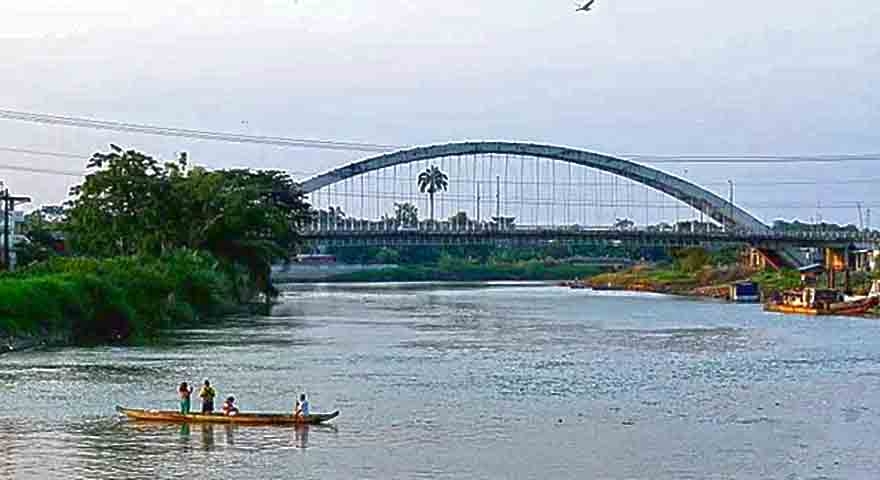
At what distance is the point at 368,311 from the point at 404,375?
129 feet

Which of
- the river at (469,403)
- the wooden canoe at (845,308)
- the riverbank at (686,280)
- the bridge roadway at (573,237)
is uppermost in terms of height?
the bridge roadway at (573,237)

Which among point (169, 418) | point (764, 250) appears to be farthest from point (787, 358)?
point (764, 250)

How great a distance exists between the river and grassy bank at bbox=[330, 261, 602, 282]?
99.1m

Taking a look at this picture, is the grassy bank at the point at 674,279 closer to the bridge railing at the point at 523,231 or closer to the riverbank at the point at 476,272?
the bridge railing at the point at 523,231

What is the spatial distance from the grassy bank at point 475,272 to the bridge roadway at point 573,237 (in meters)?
39.2

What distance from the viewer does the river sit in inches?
1032

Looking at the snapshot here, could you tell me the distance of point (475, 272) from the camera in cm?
16512

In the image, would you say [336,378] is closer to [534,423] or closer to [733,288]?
[534,423]

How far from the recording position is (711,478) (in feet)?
82.2

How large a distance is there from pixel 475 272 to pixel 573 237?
151 ft

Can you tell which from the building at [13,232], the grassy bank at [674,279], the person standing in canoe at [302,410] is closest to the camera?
the person standing in canoe at [302,410]

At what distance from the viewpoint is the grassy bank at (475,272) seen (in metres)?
162

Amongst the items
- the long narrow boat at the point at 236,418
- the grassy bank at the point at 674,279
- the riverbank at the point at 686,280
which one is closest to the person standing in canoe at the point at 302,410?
the long narrow boat at the point at 236,418

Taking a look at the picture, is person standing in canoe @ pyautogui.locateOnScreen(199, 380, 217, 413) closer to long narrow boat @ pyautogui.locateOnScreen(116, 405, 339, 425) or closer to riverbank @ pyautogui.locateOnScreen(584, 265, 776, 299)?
long narrow boat @ pyautogui.locateOnScreen(116, 405, 339, 425)
